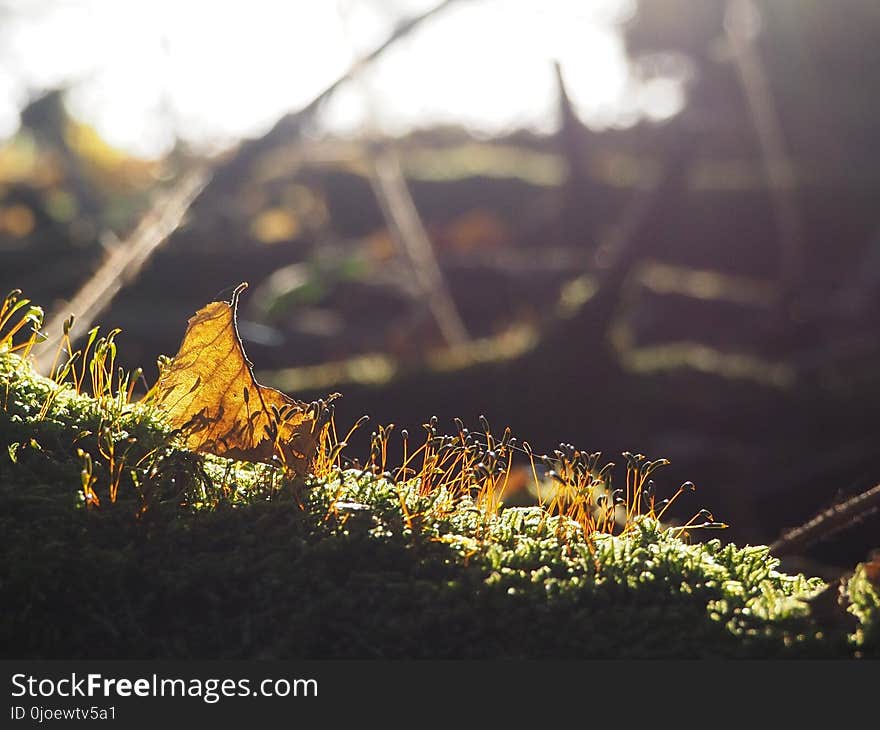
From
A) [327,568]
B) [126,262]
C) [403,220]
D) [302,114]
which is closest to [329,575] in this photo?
[327,568]

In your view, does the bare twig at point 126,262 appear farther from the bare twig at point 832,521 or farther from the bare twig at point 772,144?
the bare twig at point 772,144

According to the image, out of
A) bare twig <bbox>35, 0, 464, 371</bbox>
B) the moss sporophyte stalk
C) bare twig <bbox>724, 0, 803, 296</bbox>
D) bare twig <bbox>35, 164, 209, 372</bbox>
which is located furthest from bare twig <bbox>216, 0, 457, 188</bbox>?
bare twig <bbox>724, 0, 803, 296</bbox>

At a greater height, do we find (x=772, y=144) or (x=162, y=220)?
(x=772, y=144)

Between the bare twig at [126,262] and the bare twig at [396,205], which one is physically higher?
the bare twig at [396,205]

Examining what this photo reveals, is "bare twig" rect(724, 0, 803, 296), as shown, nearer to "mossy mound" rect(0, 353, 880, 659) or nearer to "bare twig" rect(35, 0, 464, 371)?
"bare twig" rect(35, 0, 464, 371)

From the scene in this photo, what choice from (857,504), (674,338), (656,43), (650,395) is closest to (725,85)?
(656,43)

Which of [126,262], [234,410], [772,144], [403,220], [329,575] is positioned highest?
[772,144]

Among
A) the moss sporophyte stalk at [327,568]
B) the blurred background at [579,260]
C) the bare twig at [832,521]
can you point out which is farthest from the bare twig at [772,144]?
the moss sporophyte stalk at [327,568]

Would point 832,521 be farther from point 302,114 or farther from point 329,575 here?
point 302,114
